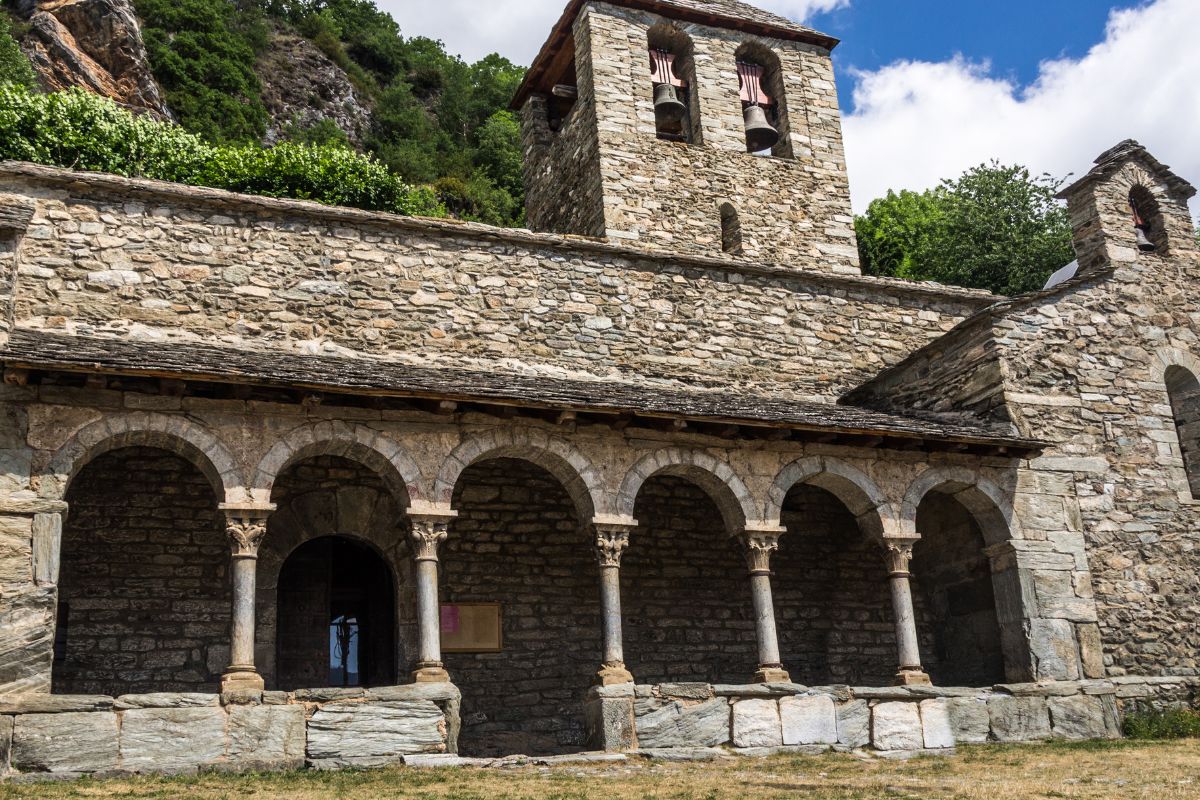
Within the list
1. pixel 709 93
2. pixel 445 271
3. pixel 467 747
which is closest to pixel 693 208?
pixel 709 93

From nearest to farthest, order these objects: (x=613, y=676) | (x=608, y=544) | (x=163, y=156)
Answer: (x=613, y=676) → (x=608, y=544) → (x=163, y=156)

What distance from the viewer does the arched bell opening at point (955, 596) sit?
41.7 ft

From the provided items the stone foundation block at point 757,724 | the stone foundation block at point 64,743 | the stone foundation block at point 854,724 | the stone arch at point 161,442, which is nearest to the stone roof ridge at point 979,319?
the stone foundation block at point 854,724

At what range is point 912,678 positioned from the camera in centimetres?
1134

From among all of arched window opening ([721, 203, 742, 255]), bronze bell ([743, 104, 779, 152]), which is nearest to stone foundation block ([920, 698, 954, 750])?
arched window opening ([721, 203, 742, 255])

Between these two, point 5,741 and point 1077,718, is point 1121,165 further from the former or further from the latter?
point 5,741

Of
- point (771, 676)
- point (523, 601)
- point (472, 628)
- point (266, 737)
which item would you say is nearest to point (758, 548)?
point (771, 676)

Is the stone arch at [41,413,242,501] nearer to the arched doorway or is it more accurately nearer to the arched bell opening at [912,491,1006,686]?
the arched doorway

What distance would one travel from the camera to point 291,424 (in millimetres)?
10195

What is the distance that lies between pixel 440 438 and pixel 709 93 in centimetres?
983

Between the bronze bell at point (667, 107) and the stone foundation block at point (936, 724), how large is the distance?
10.4 metres

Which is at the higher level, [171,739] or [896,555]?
[896,555]

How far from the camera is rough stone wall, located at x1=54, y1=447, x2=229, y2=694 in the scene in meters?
10.5

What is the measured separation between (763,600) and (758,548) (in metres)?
0.51
